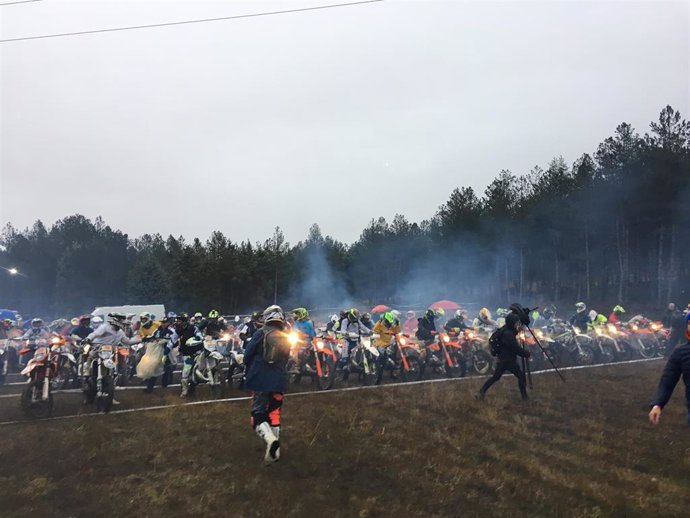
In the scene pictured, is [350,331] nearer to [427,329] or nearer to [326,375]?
[326,375]

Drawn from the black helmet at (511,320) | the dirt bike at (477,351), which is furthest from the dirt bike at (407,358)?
the black helmet at (511,320)

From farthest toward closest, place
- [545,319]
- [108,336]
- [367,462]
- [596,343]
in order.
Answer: [545,319]
[596,343]
[108,336]
[367,462]

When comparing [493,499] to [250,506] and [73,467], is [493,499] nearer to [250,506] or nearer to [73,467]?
[250,506]

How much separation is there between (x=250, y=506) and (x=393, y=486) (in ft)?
5.96

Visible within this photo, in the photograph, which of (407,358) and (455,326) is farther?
(455,326)

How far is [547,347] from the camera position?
1641 centimetres

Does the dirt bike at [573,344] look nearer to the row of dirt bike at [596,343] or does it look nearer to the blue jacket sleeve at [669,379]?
the row of dirt bike at [596,343]

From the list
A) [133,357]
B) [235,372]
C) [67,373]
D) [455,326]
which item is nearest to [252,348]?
[235,372]

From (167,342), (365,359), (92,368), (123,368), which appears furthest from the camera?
(123,368)

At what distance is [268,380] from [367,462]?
1.89 metres

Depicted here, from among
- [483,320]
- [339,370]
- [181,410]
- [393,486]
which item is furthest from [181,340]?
[483,320]

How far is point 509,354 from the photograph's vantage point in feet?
35.2

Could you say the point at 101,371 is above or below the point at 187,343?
below

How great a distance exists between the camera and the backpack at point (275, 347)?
712 centimetres
